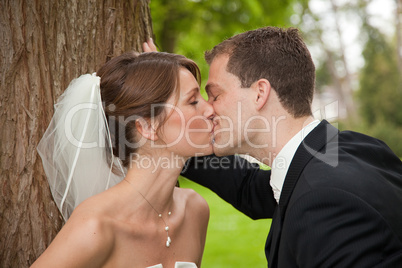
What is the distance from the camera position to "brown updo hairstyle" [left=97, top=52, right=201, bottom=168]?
289cm

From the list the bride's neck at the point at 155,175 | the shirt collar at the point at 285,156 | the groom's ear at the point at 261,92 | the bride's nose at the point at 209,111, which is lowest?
the bride's neck at the point at 155,175

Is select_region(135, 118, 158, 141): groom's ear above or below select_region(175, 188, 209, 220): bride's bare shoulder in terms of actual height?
above

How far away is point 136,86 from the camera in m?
2.88

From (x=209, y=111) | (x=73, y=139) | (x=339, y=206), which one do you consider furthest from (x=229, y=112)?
(x=339, y=206)

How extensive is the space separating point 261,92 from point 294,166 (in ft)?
2.40

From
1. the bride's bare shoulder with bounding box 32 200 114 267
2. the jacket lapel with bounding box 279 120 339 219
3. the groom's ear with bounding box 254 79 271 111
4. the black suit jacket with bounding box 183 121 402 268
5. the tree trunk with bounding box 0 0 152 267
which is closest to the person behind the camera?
the black suit jacket with bounding box 183 121 402 268

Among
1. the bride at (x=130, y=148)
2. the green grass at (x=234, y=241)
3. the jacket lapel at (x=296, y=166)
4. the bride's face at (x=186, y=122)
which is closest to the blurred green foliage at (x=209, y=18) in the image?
the green grass at (x=234, y=241)

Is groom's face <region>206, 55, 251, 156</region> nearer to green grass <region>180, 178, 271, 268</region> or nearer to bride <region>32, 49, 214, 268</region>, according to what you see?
bride <region>32, 49, 214, 268</region>

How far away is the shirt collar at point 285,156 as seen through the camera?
2961mm

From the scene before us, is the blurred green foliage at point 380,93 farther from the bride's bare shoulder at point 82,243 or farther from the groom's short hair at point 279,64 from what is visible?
the bride's bare shoulder at point 82,243

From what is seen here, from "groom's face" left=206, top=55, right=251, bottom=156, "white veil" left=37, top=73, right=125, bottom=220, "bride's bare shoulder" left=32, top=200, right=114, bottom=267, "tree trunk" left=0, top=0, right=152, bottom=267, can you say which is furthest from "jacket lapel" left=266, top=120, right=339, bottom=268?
"tree trunk" left=0, top=0, right=152, bottom=267

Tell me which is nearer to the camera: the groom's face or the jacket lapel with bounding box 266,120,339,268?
the jacket lapel with bounding box 266,120,339,268

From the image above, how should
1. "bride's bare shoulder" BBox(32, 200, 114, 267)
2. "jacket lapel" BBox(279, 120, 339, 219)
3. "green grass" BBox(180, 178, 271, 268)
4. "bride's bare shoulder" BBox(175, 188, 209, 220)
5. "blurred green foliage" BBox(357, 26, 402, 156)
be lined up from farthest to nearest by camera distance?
"blurred green foliage" BBox(357, 26, 402, 156) → "green grass" BBox(180, 178, 271, 268) → "bride's bare shoulder" BBox(175, 188, 209, 220) → "jacket lapel" BBox(279, 120, 339, 219) → "bride's bare shoulder" BBox(32, 200, 114, 267)

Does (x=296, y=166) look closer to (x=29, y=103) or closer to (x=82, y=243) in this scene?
(x=82, y=243)
